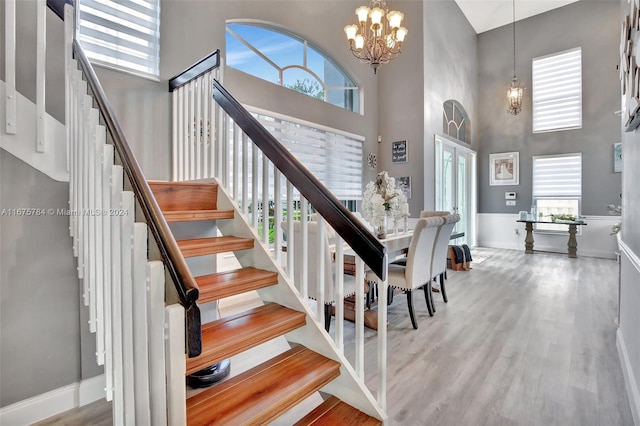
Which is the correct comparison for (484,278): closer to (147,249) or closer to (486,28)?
(147,249)

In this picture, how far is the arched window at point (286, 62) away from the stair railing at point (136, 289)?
2708 mm

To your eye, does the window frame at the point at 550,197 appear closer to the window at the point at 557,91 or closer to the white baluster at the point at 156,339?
the window at the point at 557,91

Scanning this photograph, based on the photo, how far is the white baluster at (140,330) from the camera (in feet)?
3.23

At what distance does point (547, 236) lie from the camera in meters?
7.00

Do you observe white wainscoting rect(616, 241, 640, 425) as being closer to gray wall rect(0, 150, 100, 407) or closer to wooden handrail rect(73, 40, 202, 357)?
wooden handrail rect(73, 40, 202, 357)

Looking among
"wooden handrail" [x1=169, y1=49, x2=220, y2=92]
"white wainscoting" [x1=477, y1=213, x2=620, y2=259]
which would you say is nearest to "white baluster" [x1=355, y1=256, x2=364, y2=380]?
"wooden handrail" [x1=169, y1=49, x2=220, y2=92]

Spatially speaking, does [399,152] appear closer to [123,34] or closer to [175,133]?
[175,133]

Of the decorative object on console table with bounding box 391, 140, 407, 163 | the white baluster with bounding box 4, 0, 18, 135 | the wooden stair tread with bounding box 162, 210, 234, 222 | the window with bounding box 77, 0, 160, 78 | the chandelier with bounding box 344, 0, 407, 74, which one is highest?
the chandelier with bounding box 344, 0, 407, 74

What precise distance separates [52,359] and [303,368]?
150cm

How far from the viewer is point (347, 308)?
3164 mm

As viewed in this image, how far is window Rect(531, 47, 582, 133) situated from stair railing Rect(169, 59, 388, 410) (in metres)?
7.14

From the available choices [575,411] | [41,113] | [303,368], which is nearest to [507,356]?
[575,411]

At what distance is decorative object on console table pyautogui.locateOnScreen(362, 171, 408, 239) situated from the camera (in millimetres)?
3250

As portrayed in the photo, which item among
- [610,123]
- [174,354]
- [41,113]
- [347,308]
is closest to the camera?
[174,354]
